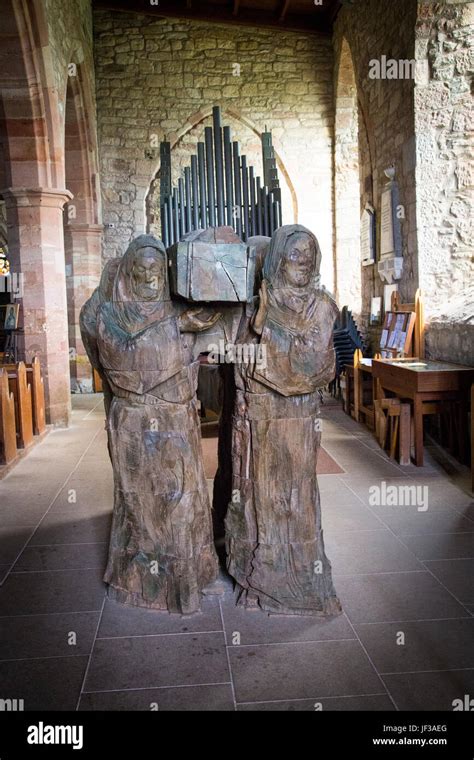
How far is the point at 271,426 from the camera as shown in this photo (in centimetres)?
269

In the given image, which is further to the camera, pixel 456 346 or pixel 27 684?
pixel 456 346

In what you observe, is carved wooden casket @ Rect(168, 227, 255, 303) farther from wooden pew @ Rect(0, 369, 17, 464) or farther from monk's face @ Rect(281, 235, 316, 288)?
wooden pew @ Rect(0, 369, 17, 464)

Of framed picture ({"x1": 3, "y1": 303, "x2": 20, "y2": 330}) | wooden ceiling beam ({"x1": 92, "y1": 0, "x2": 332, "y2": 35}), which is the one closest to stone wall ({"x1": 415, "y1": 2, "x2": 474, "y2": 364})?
framed picture ({"x1": 3, "y1": 303, "x2": 20, "y2": 330})

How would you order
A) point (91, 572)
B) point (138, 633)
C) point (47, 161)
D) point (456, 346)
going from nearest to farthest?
point (138, 633) < point (91, 572) < point (456, 346) < point (47, 161)

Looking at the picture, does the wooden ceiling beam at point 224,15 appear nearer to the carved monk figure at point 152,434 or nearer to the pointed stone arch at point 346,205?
the pointed stone arch at point 346,205

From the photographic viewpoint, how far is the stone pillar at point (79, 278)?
10188 millimetres

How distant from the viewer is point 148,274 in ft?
8.53

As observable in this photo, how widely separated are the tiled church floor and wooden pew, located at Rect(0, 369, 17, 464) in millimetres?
1320

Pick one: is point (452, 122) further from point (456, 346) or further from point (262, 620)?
point (262, 620)

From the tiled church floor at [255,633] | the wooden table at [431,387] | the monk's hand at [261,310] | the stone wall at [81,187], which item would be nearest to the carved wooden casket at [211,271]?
the monk's hand at [261,310]

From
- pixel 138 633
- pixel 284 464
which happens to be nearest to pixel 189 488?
pixel 284 464

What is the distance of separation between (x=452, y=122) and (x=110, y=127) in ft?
21.1

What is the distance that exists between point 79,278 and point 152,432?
8028mm

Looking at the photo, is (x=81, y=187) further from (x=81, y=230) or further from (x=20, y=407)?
(x=20, y=407)
